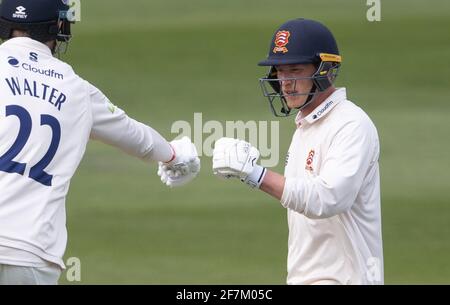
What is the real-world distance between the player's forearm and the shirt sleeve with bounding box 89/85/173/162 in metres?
0.61

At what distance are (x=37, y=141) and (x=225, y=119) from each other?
15.2ft

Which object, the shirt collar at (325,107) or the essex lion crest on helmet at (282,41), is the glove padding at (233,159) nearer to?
the shirt collar at (325,107)

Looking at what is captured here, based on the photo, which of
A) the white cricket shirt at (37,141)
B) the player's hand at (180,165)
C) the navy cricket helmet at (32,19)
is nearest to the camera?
the white cricket shirt at (37,141)

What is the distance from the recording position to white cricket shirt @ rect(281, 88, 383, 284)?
16.3 ft

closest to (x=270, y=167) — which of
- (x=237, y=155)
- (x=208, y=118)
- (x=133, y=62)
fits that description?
(x=208, y=118)

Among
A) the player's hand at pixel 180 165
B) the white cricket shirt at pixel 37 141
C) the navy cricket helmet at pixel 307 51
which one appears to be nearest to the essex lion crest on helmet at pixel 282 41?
the navy cricket helmet at pixel 307 51

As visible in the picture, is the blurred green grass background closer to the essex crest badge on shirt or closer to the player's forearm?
the essex crest badge on shirt

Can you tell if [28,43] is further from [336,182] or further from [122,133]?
[336,182]

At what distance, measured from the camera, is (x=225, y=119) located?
30.6 feet

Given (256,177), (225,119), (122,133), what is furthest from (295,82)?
(225,119)

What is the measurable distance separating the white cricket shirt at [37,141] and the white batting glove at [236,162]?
0.50 metres

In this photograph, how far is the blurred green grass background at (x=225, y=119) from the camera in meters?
8.19

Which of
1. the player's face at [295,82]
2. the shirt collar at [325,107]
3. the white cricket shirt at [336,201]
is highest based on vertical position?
the player's face at [295,82]

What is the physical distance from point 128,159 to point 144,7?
176 centimetres
